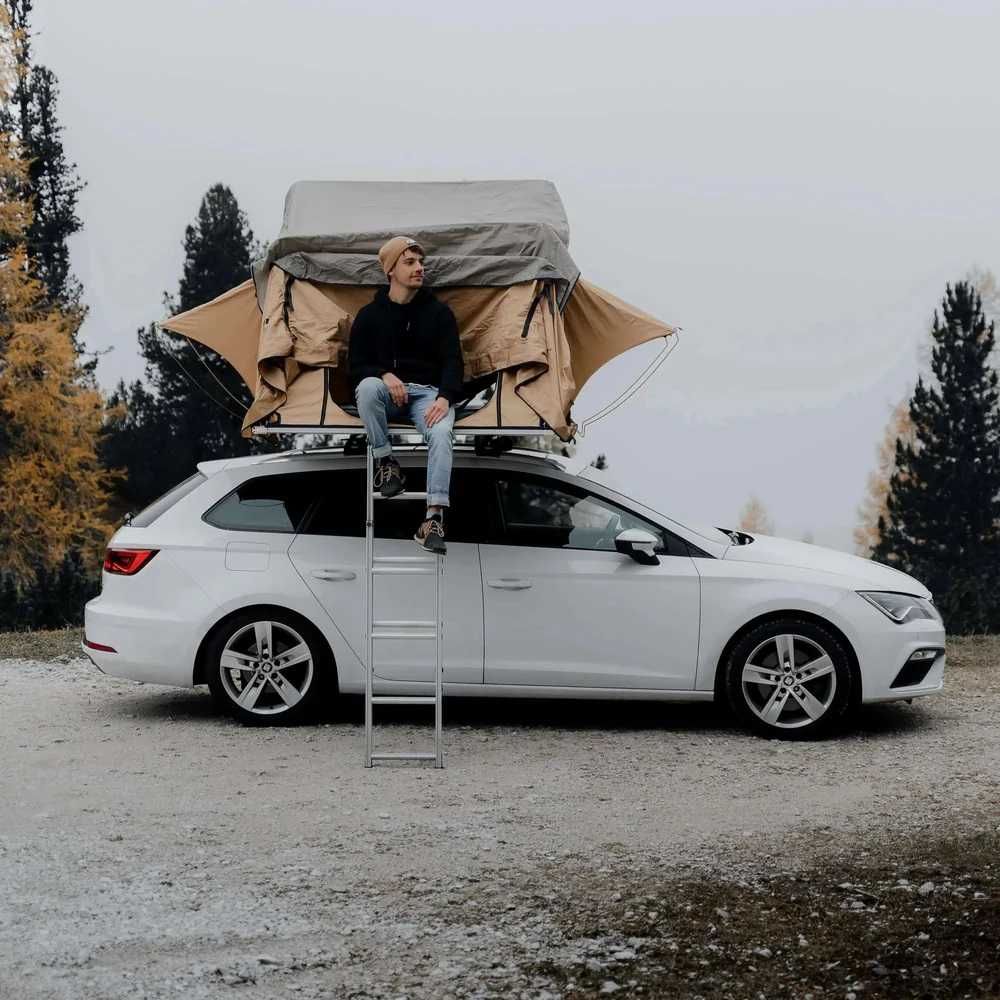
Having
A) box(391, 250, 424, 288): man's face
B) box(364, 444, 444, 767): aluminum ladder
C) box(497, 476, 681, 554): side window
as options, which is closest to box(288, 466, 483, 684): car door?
box(364, 444, 444, 767): aluminum ladder

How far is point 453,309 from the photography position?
29.0ft

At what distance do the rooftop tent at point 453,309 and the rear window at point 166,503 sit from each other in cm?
76

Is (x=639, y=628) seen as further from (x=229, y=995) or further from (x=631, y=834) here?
(x=229, y=995)

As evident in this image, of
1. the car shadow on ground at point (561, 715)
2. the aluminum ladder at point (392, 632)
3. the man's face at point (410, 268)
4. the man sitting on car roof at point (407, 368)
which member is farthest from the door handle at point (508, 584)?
the man's face at point (410, 268)

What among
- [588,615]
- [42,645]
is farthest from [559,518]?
[42,645]

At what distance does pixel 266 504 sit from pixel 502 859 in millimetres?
3675

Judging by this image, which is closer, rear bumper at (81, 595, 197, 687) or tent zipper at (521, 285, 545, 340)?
tent zipper at (521, 285, 545, 340)

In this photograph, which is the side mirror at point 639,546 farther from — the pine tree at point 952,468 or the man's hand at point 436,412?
the pine tree at point 952,468

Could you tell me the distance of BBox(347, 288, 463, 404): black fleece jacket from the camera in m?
8.25

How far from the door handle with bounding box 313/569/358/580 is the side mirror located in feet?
5.35

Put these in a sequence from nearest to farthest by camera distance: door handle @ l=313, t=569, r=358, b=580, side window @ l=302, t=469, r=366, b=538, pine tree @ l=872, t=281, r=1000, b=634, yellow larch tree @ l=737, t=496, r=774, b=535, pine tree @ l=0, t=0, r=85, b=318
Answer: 1. door handle @ l=313, t=569, r=358, b=580
2. side window @ l=302, t=469, r=366, b=538
3. pine tree @ l=0, t=0, r=85, b=318
4. pine tree @ l=872, t=281, r=1000, b=634
5. yellow larch tree @ l=737, t=496, r=774, b=535

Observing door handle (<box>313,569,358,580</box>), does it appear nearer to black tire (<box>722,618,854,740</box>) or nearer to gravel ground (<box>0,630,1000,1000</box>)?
gravel ground (<box>0,630,1000,1000</box>)

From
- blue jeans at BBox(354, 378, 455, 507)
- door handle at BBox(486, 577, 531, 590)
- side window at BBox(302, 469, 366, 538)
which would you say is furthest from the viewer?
side window at BBox(302, 469, 366, 538)

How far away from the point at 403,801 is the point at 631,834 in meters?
1.23
